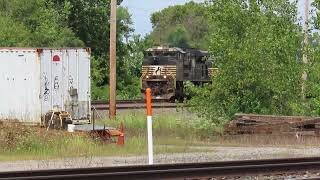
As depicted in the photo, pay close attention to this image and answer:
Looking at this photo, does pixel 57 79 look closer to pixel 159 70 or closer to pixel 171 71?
pixel 171 71

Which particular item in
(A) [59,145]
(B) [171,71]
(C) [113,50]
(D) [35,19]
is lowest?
(A) [59,145]

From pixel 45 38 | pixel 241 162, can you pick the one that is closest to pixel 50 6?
pixel 45 38

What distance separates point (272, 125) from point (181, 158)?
6.24 m

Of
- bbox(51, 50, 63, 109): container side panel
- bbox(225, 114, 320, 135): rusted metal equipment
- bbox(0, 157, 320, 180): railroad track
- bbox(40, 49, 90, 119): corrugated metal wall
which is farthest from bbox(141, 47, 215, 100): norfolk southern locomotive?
bbox(0, 157, 320, 180): railroad track

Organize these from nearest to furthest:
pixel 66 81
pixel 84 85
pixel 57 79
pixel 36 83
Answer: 1. pixel 36 83
2. pixel 57 79
3. pixel 66 81
4. pixel 84 85

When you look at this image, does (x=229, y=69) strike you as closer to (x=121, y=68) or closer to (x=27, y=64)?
(x=27, y=64)

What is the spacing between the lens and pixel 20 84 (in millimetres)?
22609

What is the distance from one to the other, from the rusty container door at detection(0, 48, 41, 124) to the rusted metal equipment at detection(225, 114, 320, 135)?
628cm

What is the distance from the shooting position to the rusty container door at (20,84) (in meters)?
22.5

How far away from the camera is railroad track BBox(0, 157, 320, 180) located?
481 inches

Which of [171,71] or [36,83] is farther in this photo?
[171,71]

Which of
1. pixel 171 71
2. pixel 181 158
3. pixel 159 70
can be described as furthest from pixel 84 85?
Result: pixel 159 70

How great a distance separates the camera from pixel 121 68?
57562 millimetres

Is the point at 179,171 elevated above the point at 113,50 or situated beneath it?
situated beneath
